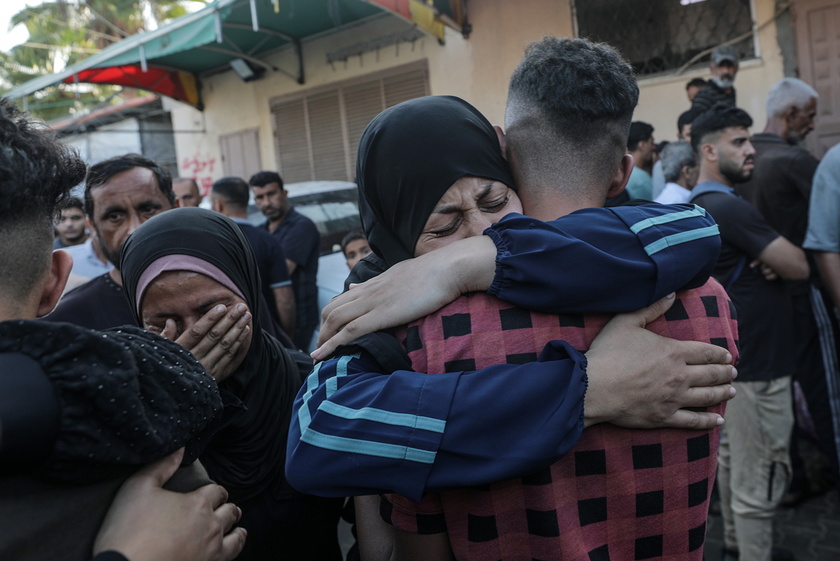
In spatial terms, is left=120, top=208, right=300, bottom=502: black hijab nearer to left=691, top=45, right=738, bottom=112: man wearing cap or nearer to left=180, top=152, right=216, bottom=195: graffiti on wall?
left=691, top=45, right=738, bottom=112: man wearing cap

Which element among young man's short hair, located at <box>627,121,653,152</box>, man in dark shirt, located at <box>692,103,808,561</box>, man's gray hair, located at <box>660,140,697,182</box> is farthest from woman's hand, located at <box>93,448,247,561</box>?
young man's short hair, located at <box>627,121,653,152</box>

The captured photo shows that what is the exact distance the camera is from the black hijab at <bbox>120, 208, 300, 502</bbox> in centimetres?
180

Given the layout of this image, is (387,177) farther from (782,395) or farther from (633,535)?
(782,395)

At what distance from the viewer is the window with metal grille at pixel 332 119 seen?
9.15 metres

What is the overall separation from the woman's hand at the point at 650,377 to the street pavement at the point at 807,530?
2983mm

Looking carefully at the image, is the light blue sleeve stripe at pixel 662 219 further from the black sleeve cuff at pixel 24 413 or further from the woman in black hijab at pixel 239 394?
the woman in black hijab at pixel 239 394

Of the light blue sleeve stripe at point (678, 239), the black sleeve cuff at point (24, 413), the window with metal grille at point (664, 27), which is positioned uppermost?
the window with metal grille at point (664, 27)

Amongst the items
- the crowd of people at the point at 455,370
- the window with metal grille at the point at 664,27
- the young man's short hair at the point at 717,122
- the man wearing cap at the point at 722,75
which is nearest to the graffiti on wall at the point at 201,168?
the window with metal grille at the point at 664,27

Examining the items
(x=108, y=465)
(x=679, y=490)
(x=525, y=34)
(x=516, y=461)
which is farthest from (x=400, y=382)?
(x=525, y=34)

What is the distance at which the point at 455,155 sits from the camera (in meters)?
1.33

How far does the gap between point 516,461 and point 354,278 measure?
58cm

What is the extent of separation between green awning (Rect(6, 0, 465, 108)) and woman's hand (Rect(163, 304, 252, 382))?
19.1 feet

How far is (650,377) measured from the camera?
1.15 metres

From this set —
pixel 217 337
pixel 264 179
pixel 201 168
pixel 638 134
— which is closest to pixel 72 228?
pixel 264 179
